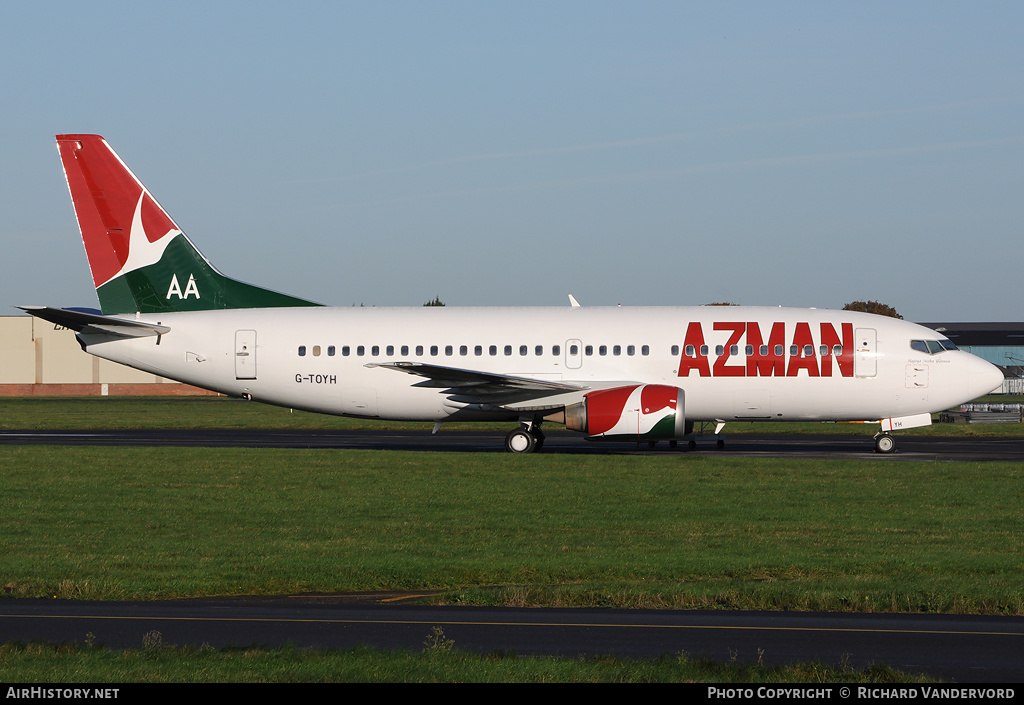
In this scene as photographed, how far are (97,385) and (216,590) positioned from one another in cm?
10941

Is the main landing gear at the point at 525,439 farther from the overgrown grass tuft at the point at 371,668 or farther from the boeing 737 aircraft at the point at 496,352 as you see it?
the overgrown grass tuft at the point at 371,668

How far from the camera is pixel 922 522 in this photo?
21.8 m

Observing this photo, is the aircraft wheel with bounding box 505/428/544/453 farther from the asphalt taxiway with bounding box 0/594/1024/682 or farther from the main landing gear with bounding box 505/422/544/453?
the asphalt taxiway with bounding box 0/594/1024/682

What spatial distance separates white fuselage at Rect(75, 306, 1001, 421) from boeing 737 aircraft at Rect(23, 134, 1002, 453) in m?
0.05

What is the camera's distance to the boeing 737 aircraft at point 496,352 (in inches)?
1391

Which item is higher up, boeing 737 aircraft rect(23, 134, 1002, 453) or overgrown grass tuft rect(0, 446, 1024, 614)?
boeing 737 aircraft rect(23, 134, 1002, 453)

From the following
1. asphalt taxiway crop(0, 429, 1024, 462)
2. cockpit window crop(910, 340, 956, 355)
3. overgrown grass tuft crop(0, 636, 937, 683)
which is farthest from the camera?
asphalt taxiway crop(0, 429, 1024, 462)

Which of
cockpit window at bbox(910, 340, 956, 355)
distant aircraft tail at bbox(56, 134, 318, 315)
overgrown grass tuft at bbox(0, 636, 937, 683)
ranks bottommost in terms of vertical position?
overgrown grass tuft at bbox(0, 636, 937, 683)

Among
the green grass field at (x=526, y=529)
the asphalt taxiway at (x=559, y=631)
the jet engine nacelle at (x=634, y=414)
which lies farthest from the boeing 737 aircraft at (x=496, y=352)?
the asphalt taxiway at (x=559, y=631)

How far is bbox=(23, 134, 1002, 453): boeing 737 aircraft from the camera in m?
35.3

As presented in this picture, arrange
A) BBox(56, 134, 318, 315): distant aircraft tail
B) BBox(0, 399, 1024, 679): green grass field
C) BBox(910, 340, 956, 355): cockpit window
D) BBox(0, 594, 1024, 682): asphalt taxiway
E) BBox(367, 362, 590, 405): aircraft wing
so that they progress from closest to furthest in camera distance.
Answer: BBox(0, 594, 1024, 682): asphalt taxiway → BBox(0, 399, 1024, 679): green grass field → BBox(367, 362, 590, 405): aircraft wing → BBox(910, 340, 956, 355): cockpit window → BBox(56, 134, 318, 315): distant aircraft tail

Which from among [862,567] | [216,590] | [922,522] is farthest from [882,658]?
[922,522]

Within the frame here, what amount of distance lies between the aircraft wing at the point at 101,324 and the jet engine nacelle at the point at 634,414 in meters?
14.1

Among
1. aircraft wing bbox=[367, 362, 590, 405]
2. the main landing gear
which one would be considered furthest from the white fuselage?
the main landing gear
